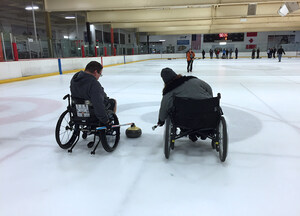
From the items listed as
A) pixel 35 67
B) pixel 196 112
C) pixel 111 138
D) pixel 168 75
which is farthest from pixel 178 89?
pixel 35 67

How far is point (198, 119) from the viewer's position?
85.9 inches

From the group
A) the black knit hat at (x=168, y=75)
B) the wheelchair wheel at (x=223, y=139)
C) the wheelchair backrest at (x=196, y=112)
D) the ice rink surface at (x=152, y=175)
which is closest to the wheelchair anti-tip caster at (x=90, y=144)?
the ice rink surface at (x=152, y=175)

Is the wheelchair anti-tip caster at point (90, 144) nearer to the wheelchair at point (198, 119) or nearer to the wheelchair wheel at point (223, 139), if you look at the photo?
the wheelchair at point (198, 119)

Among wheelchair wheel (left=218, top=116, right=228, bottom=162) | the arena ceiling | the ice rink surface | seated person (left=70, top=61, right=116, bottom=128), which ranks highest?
the arena ceiling

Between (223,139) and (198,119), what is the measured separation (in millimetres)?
302

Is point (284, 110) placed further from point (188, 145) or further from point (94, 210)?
point (94, 210)

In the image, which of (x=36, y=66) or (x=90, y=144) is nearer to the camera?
(x=90, y=144)

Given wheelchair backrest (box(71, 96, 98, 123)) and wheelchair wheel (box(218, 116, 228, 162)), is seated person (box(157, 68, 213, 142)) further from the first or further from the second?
wheelchair backrest (box(71, 96, 98, 123))

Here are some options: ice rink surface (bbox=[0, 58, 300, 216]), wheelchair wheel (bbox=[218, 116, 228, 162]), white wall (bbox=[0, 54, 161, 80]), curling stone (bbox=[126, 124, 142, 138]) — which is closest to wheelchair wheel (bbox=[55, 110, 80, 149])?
ice rink surface (bbox=[0, 58, 300, 216])

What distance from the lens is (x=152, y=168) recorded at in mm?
2236

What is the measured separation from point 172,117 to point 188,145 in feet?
2.21

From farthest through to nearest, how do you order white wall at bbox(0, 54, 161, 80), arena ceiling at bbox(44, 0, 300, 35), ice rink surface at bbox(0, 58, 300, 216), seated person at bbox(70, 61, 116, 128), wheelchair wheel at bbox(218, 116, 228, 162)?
arena ceiling at bbox(44, 0, 300, 35) → white wall at bbox(0, 54, 161, 80) → seated person at bbox(70, 61, 116, 128) → wheelchair wheel at bbox(218, 116, 228, 162) → ice rink surface at bbox(0, 58, 300, 216)

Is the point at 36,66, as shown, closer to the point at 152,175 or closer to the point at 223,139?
the point at 152,175

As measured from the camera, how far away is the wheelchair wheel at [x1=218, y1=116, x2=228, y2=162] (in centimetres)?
214
